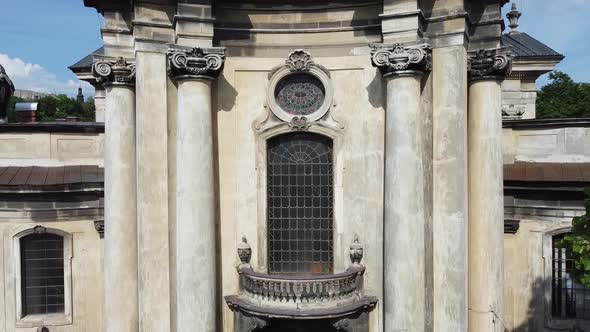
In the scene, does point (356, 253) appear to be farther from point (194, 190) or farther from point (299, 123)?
point (194, 190)

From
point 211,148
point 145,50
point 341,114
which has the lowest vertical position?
point 211,148

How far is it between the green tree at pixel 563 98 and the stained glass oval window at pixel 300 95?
4432cm

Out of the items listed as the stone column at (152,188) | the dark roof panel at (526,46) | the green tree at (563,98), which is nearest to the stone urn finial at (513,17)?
the dark roof panel at (526,46)

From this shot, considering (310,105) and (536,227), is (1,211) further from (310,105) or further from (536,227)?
(536,227)

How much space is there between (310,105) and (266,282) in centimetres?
461

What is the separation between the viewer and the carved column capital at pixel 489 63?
12.7 metres

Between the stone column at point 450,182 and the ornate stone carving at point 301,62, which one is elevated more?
the ornate stone carving at point 301,62

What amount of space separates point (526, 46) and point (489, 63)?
18737mm

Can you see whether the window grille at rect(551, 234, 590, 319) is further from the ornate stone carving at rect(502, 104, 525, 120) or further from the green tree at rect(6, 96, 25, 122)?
the green tree at rect(6, 96, 25, 122)

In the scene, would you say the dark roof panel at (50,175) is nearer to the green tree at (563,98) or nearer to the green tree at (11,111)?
the green tree at (11,111)

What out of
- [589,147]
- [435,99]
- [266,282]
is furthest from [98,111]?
[589,147]

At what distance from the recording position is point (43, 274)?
638 inches

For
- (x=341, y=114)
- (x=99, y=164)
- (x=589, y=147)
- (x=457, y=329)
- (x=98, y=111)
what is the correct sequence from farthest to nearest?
(x=98, y=111) < (x=99, y=164) < (x=589, y=147) < (x=341, y=114) < (x=457, y=329)

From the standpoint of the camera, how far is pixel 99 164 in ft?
55.3
